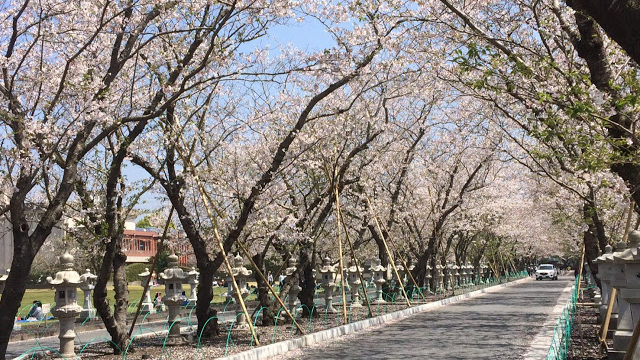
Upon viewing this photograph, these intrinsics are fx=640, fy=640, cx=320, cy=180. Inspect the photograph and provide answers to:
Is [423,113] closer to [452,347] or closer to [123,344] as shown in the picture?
[452,347]

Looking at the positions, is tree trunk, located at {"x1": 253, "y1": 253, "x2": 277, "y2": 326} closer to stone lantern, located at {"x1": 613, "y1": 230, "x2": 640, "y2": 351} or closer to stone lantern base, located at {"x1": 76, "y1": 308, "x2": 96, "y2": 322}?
stone lantern base, located at {"x1": 76, "y1": 308, "x2": 96, "y2": 322}

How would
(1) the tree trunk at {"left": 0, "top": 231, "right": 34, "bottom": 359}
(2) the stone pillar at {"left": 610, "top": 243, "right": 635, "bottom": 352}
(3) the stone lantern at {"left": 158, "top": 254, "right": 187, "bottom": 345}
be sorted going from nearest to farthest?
(1) the tree trunk at {"left": 0, "top": 231, "right": 34, "bottom": 359} < (2) the stone pillar at {"left": 610, "top": 243, "right": 635, "bottom": 352} < (3) the stone lantern at {"left": 158, "top": 254, "right": 187, "bottom": 345}

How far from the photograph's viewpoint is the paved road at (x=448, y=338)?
12273 millimetres

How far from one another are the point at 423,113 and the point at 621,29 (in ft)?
73.5

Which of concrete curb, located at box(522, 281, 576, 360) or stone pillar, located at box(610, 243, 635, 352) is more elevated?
stone pillar, located at box(610, 243, 635, 352)

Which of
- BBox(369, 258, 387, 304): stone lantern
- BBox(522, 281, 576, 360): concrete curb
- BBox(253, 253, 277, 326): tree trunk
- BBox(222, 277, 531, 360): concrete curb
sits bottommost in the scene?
BBox(522, 281, 576, 360): concrete curb

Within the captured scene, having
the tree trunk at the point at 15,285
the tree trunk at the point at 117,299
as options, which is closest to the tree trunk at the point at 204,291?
the tree trunk at the point at 117,299

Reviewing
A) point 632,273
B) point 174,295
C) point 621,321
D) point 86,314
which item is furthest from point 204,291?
point 86,314

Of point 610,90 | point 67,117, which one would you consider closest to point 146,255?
point 67,117

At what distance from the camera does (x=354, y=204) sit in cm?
2667

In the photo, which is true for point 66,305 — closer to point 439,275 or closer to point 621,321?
point 621,321

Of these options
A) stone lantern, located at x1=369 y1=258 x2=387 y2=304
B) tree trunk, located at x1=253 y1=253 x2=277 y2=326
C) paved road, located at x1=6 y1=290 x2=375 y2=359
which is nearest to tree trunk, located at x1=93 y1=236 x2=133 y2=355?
paved road, located at x1=6 y1=290 x2=375 y2=359

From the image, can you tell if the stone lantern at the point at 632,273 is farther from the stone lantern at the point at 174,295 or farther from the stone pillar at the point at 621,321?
the stone lantern at the point at 174,295

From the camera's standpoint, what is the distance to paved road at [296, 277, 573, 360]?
483 inches
